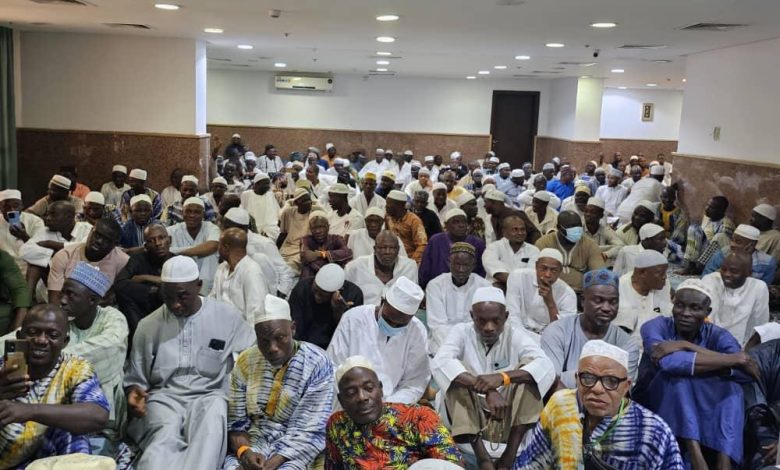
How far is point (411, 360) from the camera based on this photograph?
389 centimetres

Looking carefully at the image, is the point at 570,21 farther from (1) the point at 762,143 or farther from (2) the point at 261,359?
(2) the point at 261,359

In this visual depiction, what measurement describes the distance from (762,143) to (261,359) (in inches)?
278

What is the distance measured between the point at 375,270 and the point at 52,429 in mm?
2925

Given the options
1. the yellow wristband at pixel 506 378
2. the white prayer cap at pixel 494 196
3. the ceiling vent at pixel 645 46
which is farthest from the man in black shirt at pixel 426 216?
the yellow wristband at pixel 506 378

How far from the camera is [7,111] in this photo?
9.48 meters

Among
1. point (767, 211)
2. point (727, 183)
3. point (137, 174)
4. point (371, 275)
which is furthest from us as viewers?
point (727, 183)

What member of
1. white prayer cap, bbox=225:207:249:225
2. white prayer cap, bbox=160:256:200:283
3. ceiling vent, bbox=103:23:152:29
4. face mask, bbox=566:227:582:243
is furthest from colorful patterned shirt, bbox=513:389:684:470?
ceiling vent, bbox=103:23:152:29

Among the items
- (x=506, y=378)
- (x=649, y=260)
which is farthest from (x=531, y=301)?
(x=506, y=378)

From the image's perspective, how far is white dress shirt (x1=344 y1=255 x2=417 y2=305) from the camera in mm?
5375

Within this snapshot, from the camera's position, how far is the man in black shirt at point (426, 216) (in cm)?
760

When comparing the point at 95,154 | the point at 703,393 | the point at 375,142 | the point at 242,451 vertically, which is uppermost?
the point at 375,142

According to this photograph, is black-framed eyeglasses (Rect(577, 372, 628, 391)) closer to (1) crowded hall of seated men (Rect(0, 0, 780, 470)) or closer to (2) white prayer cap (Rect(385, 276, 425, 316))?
(1) crowded hall of seated men (Rect(0, 0, 780, 470))

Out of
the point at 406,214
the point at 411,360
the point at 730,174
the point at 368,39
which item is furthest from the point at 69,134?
the point at 730,174

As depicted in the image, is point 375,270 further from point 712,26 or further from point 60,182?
point 712,26
